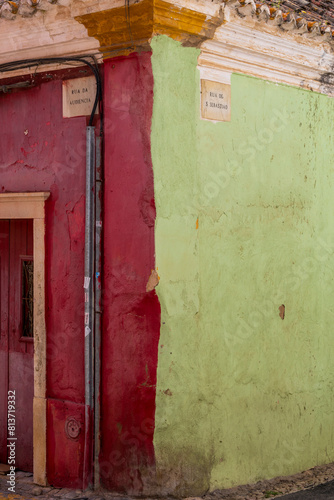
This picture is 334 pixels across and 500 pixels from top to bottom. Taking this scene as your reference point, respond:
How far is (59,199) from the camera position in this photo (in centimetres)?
548

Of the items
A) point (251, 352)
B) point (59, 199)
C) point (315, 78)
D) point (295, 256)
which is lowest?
point (251, 352)

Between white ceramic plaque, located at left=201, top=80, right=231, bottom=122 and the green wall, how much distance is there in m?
0.08

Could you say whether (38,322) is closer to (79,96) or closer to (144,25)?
(79,96)

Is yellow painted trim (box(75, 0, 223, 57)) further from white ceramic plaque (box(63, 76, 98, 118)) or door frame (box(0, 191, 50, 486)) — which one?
door frame (box(0, 191, 50, 486))

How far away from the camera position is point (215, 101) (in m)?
5.42

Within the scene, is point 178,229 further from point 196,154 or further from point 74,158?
point 74,158

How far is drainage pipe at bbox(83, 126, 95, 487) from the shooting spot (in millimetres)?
5188

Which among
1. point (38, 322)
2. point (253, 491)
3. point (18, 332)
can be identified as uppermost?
point (38, 322)

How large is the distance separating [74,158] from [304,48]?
2.45 metres

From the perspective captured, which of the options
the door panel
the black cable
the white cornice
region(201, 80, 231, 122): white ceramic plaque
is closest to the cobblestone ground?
the door panel

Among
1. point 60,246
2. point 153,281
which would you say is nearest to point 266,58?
point 153,281

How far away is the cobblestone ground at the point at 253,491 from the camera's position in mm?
5168

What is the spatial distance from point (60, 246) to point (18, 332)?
3.84 ft

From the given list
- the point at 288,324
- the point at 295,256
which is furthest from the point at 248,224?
the point at 288,324
